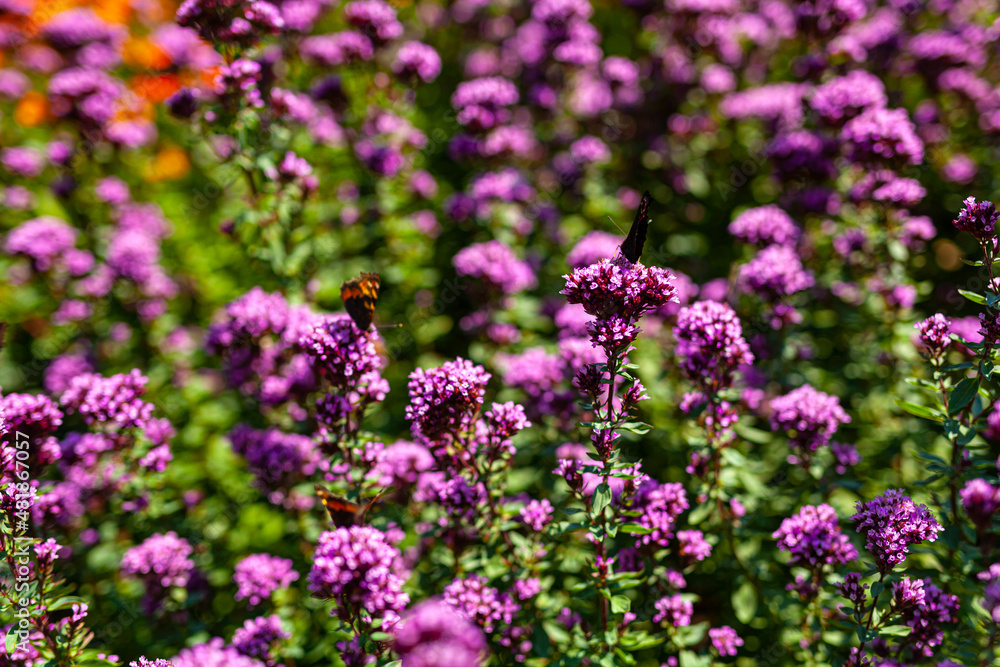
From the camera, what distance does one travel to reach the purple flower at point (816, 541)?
434 cm

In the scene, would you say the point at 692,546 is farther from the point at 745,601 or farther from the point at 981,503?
the point at 981,503

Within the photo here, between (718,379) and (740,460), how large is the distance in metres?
0.71

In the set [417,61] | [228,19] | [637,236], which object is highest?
[417,61]

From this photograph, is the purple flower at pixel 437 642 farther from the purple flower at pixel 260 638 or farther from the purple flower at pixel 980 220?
the purple flower at pixel 980 220

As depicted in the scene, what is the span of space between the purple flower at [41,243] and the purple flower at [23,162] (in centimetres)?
232

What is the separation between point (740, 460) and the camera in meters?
4.84

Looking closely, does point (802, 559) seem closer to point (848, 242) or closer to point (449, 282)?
point (848, 242)

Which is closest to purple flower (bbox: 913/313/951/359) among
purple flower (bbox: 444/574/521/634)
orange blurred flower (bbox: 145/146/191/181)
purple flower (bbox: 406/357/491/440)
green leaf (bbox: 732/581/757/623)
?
green leaf (bbox: 732/581/757/623)

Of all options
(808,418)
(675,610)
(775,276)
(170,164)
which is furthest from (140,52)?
(675,610)

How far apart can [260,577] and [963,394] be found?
583 cm

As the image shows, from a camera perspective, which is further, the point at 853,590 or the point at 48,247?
the point at 48,247

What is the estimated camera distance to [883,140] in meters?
6.08

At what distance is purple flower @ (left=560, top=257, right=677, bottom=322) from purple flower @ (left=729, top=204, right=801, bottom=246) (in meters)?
3.08

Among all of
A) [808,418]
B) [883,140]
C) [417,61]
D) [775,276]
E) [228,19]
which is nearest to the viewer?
[808,418]
